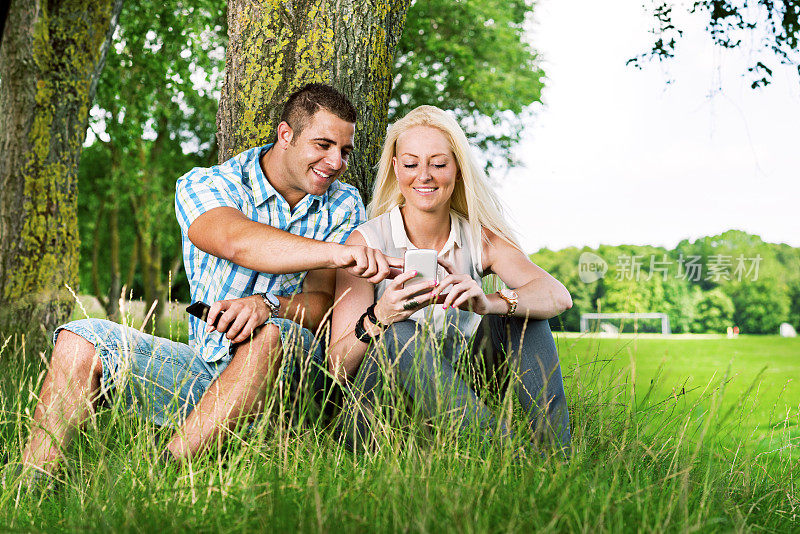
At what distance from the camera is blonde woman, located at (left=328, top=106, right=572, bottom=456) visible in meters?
3.13

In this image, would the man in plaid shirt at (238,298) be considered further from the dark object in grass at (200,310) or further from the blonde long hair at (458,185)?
the blonde long hair at (458,185)

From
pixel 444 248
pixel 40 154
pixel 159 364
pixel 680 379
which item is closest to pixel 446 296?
pixel 444 248

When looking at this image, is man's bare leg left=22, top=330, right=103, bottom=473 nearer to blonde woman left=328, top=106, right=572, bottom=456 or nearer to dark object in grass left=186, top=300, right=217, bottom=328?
dark object in grass left=186, top=300, right=217, bottom=328

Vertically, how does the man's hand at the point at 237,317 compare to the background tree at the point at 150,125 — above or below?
below

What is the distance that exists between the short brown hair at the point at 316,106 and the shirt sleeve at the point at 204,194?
44 centimetres

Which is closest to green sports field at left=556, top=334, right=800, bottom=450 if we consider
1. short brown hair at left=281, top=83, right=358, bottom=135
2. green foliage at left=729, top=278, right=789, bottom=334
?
short brown hair at left=281, top=83, right=358, bottom=135

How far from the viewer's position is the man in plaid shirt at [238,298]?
3.04 meters

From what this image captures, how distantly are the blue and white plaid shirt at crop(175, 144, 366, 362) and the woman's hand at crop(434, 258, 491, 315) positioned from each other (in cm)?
77

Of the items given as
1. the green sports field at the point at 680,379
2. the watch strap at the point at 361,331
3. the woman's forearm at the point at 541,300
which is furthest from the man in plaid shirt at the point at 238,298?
the green sports field at the point at 680,379

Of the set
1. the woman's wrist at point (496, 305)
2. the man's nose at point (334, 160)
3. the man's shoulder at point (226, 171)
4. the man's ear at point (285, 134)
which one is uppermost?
the man's ear at point (285, 134)

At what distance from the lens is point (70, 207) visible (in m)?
7.28

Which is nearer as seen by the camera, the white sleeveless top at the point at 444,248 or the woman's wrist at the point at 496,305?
the woman's wrist at the point at 496,305

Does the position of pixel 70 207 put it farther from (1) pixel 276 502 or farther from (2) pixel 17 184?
(1) pixel 276 502

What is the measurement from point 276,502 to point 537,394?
150 centimetres
